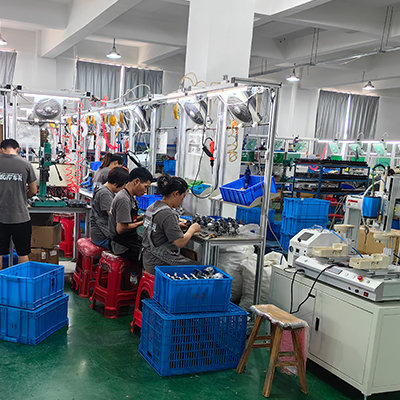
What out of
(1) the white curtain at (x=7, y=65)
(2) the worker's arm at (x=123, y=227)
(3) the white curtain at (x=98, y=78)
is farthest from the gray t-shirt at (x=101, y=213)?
(1) the white curtain at (x=7, y=65)

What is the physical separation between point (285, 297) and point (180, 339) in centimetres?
88

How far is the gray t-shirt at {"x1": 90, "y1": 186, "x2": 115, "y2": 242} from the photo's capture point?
412 centimetres

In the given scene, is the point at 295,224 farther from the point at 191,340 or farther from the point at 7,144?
the point at 7,144

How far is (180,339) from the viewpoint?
2783mm

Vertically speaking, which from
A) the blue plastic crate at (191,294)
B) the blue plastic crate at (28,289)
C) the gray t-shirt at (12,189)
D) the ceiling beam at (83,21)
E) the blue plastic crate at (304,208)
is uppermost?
the ceiling beam at (83,21)

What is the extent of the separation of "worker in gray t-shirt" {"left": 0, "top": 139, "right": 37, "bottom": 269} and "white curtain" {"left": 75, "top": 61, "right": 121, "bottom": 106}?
7.72m

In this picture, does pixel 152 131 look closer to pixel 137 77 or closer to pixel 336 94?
pixel 137 77

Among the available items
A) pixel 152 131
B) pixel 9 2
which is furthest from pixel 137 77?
pixel 152 131

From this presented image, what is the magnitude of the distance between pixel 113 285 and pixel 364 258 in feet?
6.72

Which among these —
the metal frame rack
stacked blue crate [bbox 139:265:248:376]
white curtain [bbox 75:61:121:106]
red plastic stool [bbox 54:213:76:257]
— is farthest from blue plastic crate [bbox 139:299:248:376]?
white curtain [bbox 75:61:121:106]

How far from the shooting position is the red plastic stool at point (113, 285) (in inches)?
145

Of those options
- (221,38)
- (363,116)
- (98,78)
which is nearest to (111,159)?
(221,38)

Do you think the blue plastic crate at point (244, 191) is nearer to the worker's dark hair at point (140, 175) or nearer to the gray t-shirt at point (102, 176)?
the worker's dark hair at point (140, 175)

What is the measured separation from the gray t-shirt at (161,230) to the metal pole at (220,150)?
4.37ft
